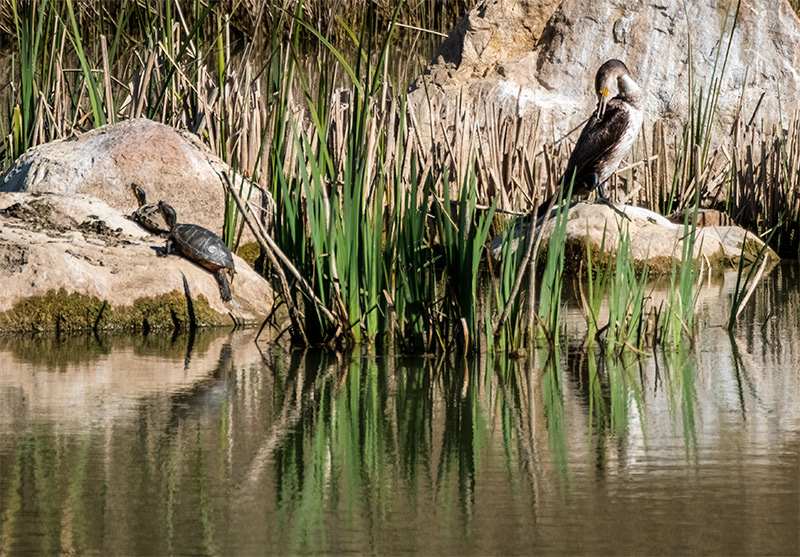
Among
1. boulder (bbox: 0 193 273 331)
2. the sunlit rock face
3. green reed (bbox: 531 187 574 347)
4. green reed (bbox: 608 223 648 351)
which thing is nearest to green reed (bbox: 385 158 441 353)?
green reed (bbox: 531 187 574 347)

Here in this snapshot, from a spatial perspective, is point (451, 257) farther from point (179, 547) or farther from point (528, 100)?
point (528, 100)

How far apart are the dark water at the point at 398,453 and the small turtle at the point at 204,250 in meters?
0.91

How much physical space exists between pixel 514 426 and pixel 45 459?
1331 mm

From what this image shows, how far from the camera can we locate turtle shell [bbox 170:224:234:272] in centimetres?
595

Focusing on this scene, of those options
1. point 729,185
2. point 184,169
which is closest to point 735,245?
point 729,185

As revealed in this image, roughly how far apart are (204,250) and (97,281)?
53cm

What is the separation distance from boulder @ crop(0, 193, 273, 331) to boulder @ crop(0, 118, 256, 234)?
782 millimetres

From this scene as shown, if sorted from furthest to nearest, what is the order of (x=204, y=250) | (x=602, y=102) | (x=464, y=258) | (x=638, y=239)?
(x=602, y=102) < (x=638, y=239) < (x=204, y=250) < (x=464, y=258)

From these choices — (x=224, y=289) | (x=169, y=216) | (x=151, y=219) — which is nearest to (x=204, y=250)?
(x=224, y=289)

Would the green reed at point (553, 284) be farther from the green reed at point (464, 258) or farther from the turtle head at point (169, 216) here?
the turtle head at point (169, 216)

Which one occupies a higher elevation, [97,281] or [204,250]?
[204,250]

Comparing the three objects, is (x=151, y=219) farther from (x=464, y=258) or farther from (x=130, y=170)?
(x=464, y=258)

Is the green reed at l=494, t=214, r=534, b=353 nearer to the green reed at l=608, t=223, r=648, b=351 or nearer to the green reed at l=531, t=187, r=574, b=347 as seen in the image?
the green reed at l=531, t=187, r=574, b=347

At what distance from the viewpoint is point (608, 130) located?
7914mm
